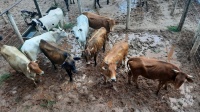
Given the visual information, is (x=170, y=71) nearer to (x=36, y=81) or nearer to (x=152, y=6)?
(x=36, y=81)

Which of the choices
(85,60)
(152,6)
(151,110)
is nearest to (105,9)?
(152,6)

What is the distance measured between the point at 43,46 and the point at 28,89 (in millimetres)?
1597

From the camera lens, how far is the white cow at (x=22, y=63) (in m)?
5.48

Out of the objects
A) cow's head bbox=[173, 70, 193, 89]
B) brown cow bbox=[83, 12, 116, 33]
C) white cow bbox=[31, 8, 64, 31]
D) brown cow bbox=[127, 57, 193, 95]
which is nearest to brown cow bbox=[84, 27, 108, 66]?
brown cow bbox=[83, 12, 116, 33]

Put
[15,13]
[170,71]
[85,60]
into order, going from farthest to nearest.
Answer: [15,13], [85,60], [170,71]

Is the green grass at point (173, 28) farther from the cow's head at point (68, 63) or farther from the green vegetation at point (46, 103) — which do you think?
the green vegetation at point (46, 103)

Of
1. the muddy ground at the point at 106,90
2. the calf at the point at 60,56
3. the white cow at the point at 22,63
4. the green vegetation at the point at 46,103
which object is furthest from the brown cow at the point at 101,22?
the green vegetation at the point at 46,103

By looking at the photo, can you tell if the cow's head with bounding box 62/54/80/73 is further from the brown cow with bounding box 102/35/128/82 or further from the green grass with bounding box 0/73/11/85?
the green grass with bounding box 0/73/11/85

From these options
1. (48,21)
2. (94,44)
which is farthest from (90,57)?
(48,21)

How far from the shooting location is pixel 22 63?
567cm

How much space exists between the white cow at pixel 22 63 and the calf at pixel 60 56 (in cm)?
72

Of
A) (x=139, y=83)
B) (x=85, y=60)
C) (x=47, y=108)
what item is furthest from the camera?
(x=85, y=60)

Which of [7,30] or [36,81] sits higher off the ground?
[7,30]

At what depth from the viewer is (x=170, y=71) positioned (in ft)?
16.0
